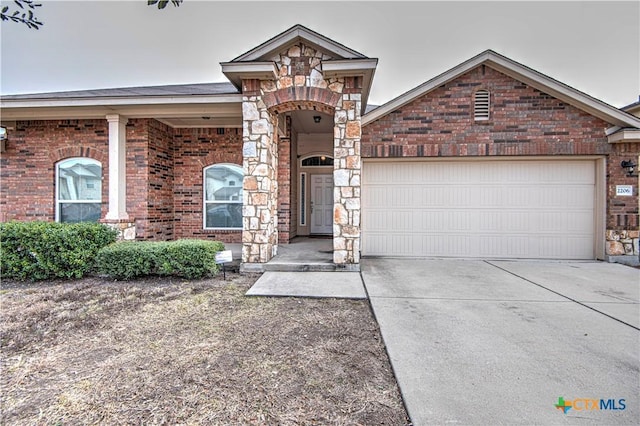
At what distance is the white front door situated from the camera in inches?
401

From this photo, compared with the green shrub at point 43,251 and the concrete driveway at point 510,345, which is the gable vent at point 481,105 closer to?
the concrete driveway at point 510,345

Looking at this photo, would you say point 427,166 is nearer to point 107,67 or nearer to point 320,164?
point 320,164

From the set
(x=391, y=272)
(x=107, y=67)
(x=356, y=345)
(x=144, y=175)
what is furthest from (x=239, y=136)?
(x=107, y=67)

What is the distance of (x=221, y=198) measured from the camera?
27.1ft

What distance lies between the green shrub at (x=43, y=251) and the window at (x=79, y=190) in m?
2.70

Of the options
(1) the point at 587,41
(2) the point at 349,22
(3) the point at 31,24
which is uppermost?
(2) the point at 349,22

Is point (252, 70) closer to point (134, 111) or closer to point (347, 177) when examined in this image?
point (347, 177)

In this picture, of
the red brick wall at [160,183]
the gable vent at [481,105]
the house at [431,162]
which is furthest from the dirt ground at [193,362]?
the gable vent at [481,105]

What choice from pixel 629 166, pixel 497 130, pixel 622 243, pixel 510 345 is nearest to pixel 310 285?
pixel 510 345

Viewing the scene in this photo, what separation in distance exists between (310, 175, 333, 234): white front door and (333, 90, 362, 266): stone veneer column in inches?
181

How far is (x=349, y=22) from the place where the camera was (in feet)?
38.4

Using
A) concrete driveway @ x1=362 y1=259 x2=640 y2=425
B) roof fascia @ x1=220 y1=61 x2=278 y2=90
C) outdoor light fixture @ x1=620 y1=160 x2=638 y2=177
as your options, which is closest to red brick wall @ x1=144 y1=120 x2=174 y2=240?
roof fascia @ x1=220 y1=61 x2=278 y2=90

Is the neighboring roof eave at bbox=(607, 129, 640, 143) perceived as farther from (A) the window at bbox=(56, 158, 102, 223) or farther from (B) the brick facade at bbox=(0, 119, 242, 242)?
(A) the window at bbox=(56, 158, 102, 223)

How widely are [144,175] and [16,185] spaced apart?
3.48 m
